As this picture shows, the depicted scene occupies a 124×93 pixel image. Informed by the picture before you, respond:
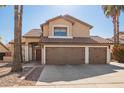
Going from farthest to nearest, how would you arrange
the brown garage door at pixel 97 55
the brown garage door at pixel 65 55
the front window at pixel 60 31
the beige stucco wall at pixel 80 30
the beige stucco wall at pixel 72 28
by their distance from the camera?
the beige stucco wall at pixel 80 30
the beige stucco wall at pixel 72 28
the front window at pixel 60 31
the brown garage door at pixel 97 55
the brown garage door at pixel 65 55

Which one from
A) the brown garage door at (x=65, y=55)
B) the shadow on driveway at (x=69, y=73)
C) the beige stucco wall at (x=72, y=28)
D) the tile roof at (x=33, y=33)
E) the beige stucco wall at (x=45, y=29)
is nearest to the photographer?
the shadow on driveway at (x=69, y=73)

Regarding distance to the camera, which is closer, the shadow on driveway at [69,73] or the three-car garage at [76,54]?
the shadow on driveway at [69,73]

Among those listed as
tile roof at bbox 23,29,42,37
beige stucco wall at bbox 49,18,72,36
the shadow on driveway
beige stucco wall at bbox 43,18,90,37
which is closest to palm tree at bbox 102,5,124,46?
beige stucco wall at bbox 43,18,90,37

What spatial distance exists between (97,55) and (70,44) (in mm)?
2451

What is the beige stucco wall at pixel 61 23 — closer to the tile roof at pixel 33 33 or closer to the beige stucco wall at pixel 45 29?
the beige stucco wall at pixel 45 29

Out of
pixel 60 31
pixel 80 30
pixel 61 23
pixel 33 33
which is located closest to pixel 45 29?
pixel 60 31

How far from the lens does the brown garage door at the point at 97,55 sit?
1818 cm

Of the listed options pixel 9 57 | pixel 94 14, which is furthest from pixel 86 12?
pixel 9 57

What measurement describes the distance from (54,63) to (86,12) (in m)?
6.10

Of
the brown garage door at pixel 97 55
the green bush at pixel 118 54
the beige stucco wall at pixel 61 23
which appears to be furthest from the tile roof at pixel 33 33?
the green bush at pixel 118 54

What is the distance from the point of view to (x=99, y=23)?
14.5 meters

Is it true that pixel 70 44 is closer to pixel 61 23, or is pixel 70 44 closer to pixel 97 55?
pixel 97 55

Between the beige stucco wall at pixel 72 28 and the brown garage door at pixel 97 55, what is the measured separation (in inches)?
93.6

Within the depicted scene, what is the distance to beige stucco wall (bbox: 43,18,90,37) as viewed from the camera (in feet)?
63.6
